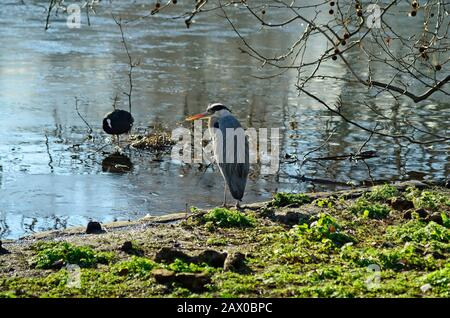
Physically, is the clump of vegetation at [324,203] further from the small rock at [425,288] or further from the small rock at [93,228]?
the small rock at [425,288]

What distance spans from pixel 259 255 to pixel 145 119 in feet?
23.6

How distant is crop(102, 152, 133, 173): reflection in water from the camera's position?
11.1 meters

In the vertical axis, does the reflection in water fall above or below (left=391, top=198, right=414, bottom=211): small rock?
below

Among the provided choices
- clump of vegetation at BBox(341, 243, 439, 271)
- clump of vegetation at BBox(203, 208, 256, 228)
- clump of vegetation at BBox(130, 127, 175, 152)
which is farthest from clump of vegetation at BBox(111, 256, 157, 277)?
clump of vegetation at BBox(130, 127, 175, 152)

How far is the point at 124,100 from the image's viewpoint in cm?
1486

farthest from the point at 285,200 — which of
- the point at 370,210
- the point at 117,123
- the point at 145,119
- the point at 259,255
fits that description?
the point at 145,119

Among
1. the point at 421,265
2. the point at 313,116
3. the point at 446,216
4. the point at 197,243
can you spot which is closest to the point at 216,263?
the point at 197,243

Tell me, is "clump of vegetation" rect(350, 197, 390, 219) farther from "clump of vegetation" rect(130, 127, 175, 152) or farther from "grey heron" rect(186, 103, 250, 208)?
"clump of vegetation" rect(130, 127, 175, 152)

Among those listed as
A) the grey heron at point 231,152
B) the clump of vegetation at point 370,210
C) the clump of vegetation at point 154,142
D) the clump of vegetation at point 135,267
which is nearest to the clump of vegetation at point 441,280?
the clump of vegetation at point 135,267

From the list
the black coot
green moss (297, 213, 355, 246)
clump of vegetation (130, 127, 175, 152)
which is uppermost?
the black coot

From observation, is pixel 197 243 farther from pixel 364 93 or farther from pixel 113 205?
pixel 364 93

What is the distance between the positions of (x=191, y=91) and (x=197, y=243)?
Answer: 28.9ft

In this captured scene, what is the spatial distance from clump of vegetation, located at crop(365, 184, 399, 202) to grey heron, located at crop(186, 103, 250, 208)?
4.43 feet

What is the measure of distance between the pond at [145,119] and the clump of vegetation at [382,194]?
1.53 m
